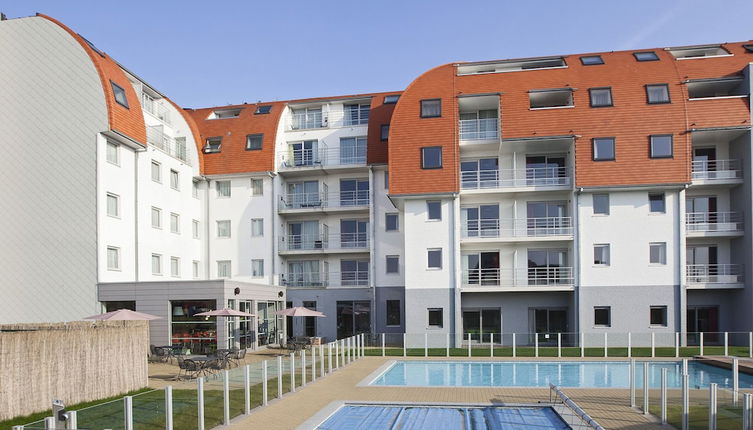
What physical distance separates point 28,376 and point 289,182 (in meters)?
26.0

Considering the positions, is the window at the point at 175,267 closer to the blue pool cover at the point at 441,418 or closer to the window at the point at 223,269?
the window at the point at 223,269

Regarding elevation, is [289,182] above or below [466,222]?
above

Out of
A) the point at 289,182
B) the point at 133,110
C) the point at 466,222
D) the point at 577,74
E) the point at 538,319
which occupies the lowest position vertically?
the point at 538,319

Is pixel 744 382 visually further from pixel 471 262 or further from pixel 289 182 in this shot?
pixel 289 182

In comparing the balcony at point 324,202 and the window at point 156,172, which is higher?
the window at point 156,172

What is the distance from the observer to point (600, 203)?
29.7 metres

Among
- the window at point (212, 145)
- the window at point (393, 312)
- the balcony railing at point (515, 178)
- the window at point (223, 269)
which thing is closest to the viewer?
the balcony railing at point (515, 178)

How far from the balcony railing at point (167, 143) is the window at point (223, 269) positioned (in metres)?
6.44

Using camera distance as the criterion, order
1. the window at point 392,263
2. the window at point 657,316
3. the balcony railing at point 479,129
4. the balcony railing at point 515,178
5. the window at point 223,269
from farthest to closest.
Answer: the window at point 223,269
the window at point 392,263
the balcony railing at point 479,129
the balcony railing at point 515,178
the window at point 657,316

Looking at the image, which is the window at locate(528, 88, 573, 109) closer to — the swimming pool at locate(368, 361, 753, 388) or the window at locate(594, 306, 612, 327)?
the window at locate(594, 306, 612, 327)

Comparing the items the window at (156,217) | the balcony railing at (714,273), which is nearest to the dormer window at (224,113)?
the window at (156,217)

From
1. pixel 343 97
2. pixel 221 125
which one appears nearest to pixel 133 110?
pixel 221 125

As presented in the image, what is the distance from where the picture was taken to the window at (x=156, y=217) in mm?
31078

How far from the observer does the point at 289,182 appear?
1491 inches
